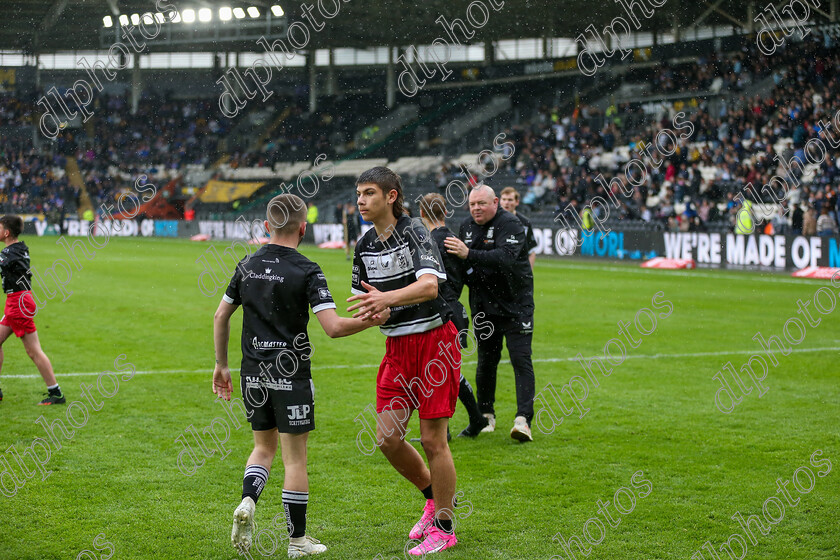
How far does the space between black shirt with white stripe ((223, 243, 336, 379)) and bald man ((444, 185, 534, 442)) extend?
9.01 ft

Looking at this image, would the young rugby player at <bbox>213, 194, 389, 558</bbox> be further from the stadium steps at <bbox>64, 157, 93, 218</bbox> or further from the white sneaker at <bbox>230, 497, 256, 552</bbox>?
the stadium steps at <bbox>64, 157, 93, 218</bbox>

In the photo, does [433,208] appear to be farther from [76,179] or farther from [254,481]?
[76,179]

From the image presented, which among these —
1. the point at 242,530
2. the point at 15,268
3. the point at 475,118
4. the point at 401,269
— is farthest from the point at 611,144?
the point at 242,530

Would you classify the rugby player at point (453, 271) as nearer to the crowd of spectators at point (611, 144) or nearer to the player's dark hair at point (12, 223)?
the player's dark hair at point (12, 223)

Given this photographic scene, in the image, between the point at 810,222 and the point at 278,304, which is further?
the point at 810,222

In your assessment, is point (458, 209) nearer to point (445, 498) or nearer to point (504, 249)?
point (504, 249)

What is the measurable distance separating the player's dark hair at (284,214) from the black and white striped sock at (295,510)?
144 centimetres

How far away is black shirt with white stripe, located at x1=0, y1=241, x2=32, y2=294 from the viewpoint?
8508 mm

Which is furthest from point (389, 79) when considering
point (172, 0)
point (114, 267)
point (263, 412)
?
point (263, 412)

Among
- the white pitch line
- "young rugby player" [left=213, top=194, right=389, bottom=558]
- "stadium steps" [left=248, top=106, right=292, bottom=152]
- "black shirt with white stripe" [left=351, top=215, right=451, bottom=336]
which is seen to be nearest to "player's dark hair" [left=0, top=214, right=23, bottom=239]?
the white pitch line

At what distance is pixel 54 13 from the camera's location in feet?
143

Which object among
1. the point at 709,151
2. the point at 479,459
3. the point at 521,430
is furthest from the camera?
the point at 709,151

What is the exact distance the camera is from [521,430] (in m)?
7.34

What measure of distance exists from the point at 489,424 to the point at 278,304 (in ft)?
12.0
